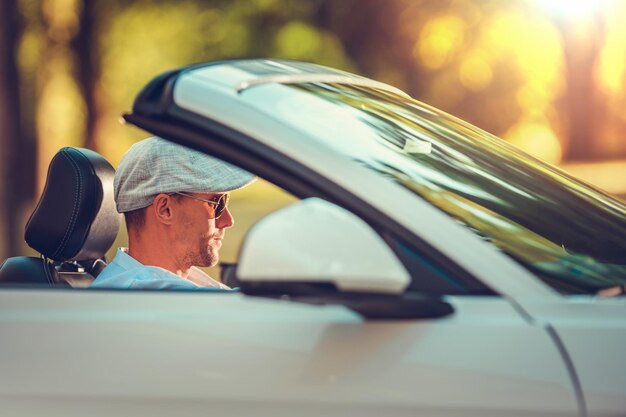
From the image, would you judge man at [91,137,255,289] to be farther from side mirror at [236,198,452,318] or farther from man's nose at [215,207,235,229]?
side mirror at [236,198,452,318]

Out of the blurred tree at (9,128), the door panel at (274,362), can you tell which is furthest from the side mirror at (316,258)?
the blurred tree at (9,128)

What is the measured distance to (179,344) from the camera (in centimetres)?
212

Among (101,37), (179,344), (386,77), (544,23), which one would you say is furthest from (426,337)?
(544,23)

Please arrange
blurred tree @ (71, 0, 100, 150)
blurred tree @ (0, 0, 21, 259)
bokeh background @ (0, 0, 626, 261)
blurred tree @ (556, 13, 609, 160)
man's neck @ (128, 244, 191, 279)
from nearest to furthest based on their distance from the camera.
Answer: man's neck @ (128, 244, 191, 279)
blurred tree @ (0, 0, 21, 259)
blurred tree @ (71, 0, 100, 150)
bokeh background @ (0, 0, 626, 261)
blurred tree @ (556, 13, 609, 160)

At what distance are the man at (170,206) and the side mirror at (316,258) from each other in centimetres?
92

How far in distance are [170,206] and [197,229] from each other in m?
0.09

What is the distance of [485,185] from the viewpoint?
242cm

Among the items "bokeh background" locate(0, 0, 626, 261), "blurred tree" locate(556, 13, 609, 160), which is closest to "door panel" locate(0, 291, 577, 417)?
"bokeh background" locate(0, 0, 626, 261)

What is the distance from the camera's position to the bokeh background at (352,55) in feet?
53.0

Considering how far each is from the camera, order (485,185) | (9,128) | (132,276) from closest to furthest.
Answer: (485,185) → (132,276) → (9,128)

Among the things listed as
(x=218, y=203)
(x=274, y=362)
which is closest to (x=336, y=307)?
(x=274, y=362)

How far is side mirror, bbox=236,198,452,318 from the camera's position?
1.93 metres

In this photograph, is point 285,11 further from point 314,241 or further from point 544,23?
point 314,241

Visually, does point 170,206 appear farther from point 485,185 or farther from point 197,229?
point 485,185
